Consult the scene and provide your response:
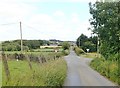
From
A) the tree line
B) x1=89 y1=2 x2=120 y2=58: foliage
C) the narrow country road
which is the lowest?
the narrow country road

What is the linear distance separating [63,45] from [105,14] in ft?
310

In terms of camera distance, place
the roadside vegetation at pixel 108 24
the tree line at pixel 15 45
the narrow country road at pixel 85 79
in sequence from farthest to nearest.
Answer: the roadside vegetation at pixel 108 24
the narrow country road at pixel 85 79
the tree line at pixel 15 45

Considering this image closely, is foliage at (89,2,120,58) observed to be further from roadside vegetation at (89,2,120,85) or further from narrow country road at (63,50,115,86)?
narrow country road at (63,50,115,86)

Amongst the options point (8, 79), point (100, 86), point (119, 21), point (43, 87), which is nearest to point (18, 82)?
point (8, 79)

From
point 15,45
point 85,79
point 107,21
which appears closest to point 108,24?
point 107,21

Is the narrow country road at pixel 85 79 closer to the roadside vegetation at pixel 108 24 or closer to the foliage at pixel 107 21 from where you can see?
the roadside vegetation at pixel 108 24

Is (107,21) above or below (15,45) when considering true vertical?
above

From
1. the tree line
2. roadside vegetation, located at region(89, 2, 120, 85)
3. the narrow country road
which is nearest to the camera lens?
the tree line

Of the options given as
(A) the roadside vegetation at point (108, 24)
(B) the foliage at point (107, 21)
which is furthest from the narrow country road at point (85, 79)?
(B) the foliage at point (107, 21)

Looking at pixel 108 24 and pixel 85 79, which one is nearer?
pixel 85 79

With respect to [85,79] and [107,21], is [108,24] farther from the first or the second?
[85,79]

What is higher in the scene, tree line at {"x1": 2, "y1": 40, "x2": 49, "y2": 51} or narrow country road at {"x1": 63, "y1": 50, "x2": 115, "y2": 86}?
tree line at {"x1": 2, "y1": 40, "x2": 49, "y2": 51}

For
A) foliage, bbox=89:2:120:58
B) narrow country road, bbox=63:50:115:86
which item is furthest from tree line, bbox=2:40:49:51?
foliage, bbox=89:2:120:58

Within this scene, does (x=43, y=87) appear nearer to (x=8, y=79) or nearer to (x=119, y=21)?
(x=8, y=79)
